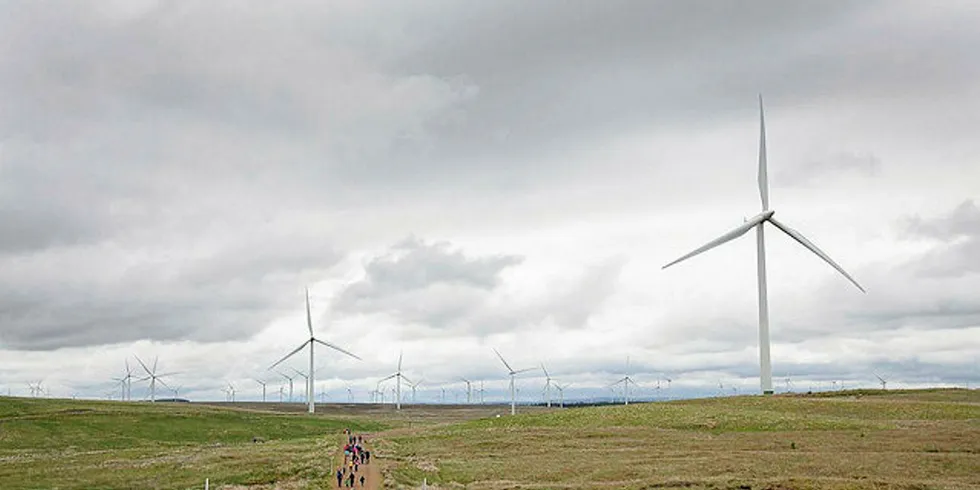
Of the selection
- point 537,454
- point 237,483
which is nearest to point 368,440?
point 537,454

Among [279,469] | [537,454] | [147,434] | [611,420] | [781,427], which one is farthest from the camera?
[147,434]

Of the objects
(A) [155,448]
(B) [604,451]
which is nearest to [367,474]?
(B) [604,451]

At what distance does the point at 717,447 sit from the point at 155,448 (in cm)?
6729

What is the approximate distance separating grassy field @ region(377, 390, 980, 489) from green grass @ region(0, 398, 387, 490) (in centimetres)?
1038

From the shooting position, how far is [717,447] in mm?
76750

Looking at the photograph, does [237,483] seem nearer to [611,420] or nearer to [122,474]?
[122,474]

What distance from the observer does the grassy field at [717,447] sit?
5841 centimetres

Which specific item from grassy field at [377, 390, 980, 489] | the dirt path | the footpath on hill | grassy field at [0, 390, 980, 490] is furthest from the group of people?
grassy field at [377, 390, 980, 489]

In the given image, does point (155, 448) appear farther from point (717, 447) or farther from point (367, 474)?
point (717, 447)

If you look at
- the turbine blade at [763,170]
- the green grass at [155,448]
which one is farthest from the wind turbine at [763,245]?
the green grass at [155,448]

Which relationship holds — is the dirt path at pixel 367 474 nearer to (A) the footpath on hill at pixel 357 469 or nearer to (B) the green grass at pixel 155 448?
(A) the footpath on hill at pixel 357 469

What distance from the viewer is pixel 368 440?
108250 mm

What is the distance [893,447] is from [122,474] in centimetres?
6239

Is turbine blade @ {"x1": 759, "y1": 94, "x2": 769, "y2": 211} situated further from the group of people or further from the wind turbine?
the group of people
